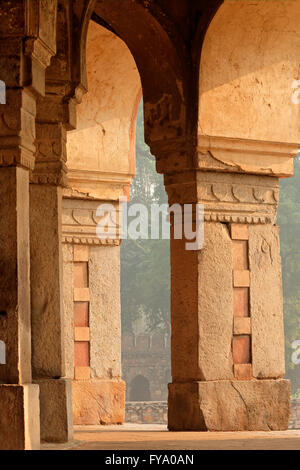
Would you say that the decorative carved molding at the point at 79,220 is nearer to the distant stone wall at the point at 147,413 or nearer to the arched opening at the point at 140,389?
the distant stone wall at the point at 147,413

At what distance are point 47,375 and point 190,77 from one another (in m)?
3.12

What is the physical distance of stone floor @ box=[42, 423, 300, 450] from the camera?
651cm

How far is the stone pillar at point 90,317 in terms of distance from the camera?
1057 cm

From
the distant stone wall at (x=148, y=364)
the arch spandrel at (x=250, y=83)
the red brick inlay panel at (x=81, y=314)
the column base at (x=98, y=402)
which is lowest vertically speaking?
the distant stone wall at (x=148, y=364)

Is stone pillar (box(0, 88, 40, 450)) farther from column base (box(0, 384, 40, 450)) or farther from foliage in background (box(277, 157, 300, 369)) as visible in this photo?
foliage in background (box(277, 157, 300, 369))

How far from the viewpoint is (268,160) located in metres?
9.11

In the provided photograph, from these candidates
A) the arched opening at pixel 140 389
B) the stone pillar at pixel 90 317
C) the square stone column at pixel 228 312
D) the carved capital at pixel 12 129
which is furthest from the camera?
the arched opening at pixel 140 389

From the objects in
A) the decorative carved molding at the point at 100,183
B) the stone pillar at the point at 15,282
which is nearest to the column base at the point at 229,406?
the stone pillar at the point at 15,282

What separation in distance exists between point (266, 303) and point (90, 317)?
2384 mm

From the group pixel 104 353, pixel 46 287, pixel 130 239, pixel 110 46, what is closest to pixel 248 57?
pixel 110 46
